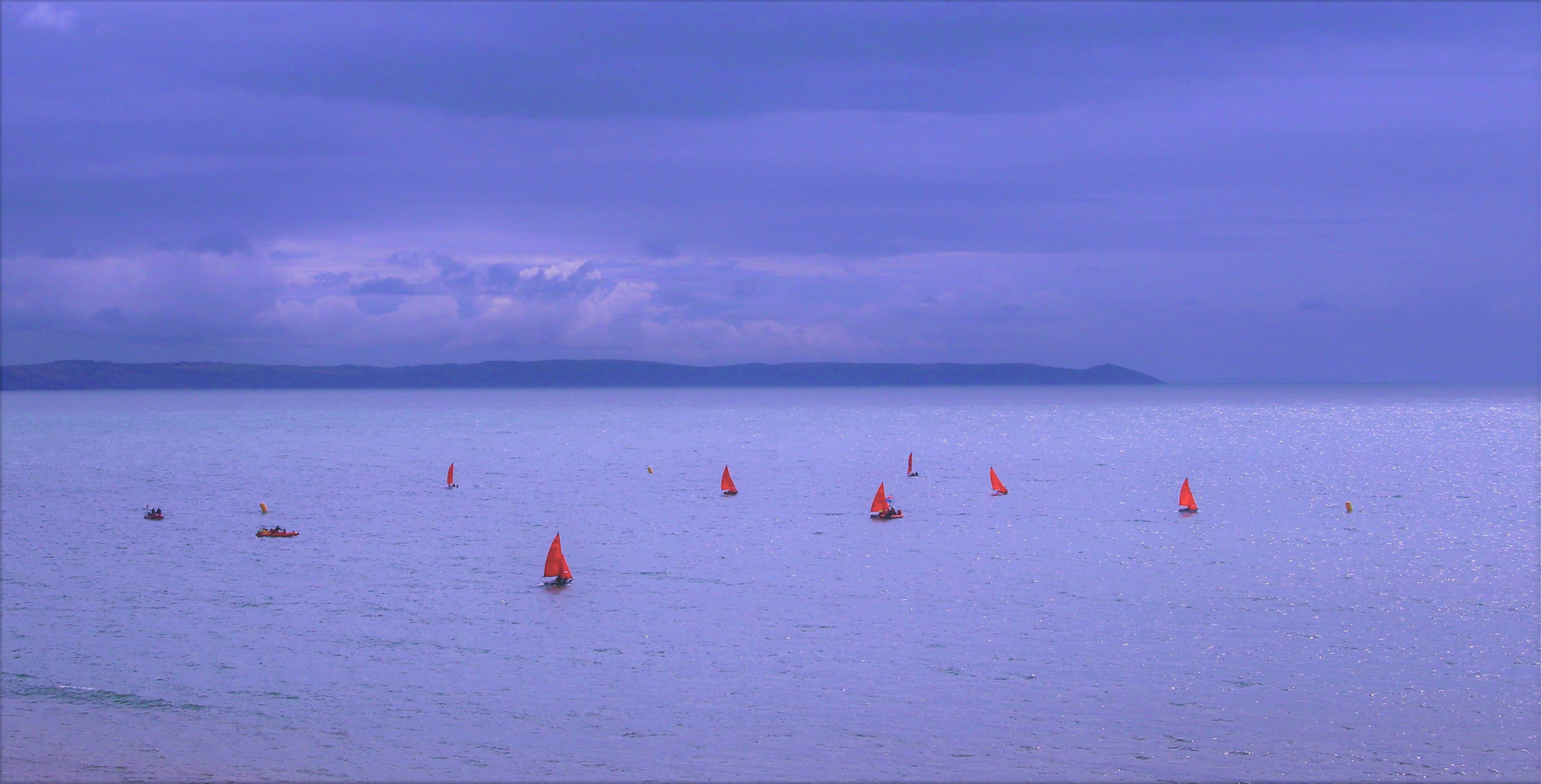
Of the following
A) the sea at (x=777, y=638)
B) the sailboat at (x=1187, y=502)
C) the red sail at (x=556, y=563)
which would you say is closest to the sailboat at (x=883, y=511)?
the sea at (x=777, y=638)

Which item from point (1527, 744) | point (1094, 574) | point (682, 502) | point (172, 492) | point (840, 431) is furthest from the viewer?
point (840, 431)

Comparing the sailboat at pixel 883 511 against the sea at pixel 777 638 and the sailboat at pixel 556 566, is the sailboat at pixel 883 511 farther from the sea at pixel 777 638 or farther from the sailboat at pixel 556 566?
the sailboat at pixel 556 566

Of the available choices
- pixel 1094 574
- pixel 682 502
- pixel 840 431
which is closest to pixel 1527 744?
pixel 1094 574

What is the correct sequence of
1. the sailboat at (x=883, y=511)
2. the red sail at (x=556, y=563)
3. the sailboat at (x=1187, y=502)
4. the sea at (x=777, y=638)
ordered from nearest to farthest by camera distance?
1. the sea at (x=777, y=638)
2. the red sail at (x=556, y=563)
3. the sailboat at (x=883, y=511)
4. the sailboat at (x=1187, y=502)

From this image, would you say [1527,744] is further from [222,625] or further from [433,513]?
[433,513]

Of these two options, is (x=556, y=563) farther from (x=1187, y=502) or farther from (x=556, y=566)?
(x=1187, y=502)

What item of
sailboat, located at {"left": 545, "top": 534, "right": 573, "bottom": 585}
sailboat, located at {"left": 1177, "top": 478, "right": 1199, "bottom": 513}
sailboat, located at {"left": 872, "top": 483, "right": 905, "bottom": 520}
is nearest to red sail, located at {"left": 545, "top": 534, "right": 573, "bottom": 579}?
sailboat, located at {"left": 545, "top": 534, "right": 573, "bottom": 585}

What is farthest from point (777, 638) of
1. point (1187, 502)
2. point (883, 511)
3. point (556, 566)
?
point (1187, 502)

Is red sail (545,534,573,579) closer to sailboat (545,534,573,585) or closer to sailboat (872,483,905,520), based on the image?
sailboat (545,534,573,585)

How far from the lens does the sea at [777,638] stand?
23797 mm

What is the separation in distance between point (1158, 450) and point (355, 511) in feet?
285

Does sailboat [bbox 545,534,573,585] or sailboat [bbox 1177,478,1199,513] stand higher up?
sailboat [bbox 1177,478,1199,513]

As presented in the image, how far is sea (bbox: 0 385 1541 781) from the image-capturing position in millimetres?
23797

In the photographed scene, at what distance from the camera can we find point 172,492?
80.7m
